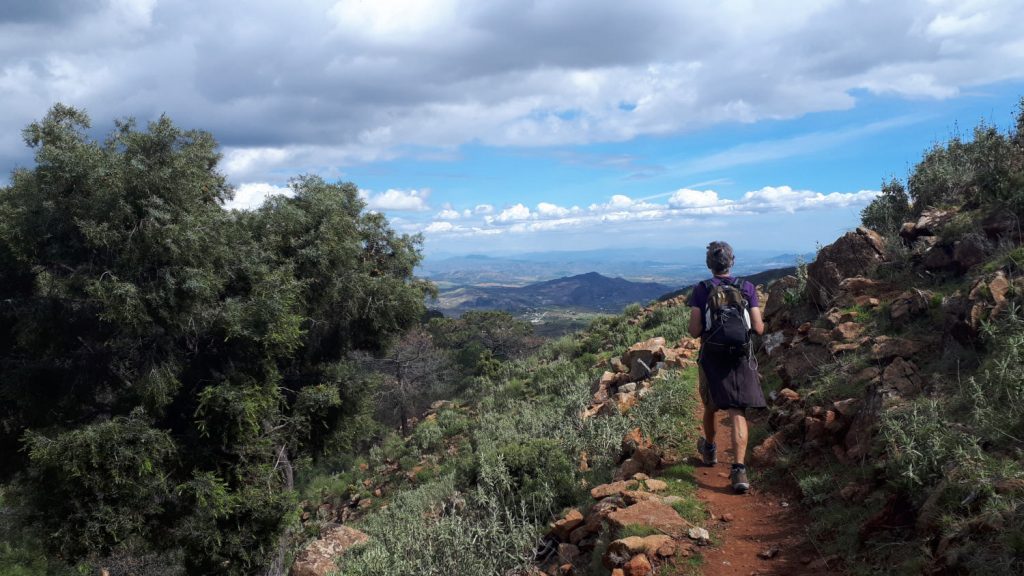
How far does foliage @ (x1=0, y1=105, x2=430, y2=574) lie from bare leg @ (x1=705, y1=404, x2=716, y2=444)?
7.25 meters

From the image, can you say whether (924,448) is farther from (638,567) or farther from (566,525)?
(566,525)

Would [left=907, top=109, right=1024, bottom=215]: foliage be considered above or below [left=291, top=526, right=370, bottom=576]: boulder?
above

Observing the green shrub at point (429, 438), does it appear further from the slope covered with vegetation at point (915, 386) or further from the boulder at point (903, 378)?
the boulder at point (903, 378)

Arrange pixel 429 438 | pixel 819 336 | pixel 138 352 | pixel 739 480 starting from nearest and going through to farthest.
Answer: pixel 739 480, pixel 819 336, pixel 138 352, pixel 429 438

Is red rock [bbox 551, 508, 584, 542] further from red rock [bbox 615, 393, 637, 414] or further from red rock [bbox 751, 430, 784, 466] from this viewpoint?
red rock [bbox 615, 393, 637, 414]

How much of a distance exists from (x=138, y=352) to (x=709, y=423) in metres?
9.11

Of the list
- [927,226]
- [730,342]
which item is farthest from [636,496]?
[927,226]

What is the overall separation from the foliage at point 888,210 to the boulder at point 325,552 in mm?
11362

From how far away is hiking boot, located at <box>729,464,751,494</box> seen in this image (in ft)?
17.6

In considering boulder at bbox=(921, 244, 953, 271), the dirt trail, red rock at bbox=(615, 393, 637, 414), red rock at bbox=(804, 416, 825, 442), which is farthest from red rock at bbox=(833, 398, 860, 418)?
boulder at bbox=(921, 244, 953, 271)

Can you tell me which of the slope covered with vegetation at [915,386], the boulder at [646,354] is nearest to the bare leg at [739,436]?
the slope covered with vegetation at [915,386]

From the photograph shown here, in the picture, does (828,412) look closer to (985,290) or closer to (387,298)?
(985,290)

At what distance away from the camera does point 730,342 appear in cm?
527

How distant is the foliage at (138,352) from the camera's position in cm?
856
